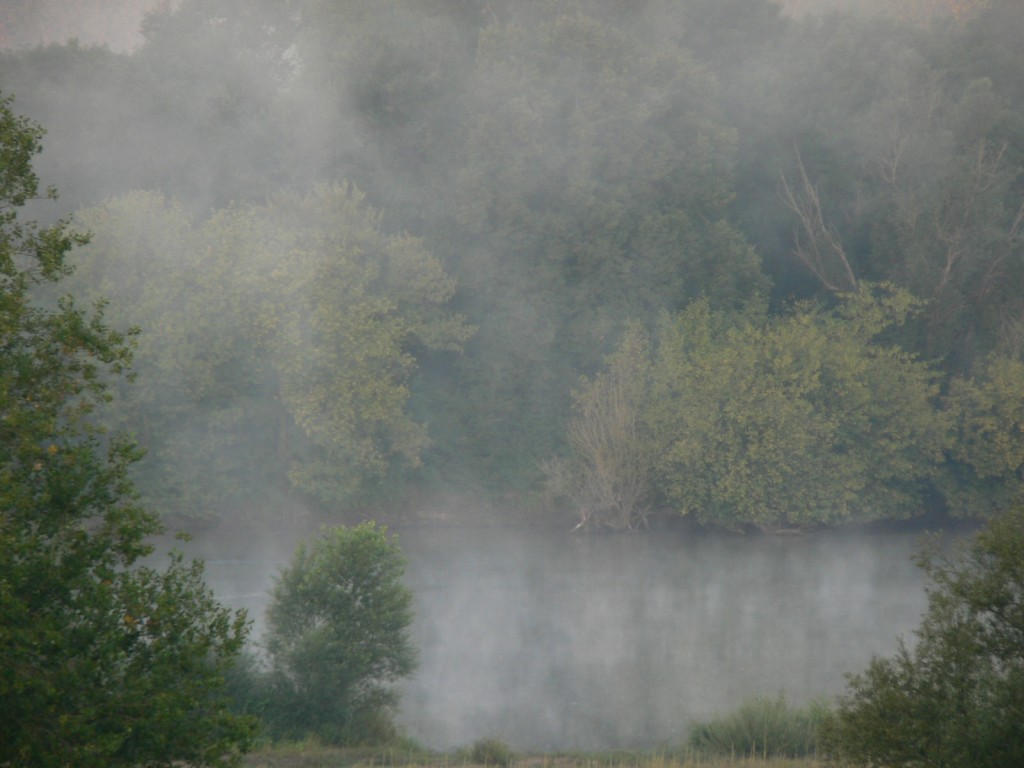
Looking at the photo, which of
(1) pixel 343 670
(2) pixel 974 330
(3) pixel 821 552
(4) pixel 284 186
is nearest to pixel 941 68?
(2) pixel 974 330

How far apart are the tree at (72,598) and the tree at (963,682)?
590cm

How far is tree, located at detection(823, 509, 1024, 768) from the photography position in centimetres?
934

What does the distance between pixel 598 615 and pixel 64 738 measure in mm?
24397

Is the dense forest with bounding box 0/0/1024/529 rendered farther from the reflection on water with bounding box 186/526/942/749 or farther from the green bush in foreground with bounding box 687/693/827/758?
the green bush in foreground with bounding box 687/693/827/758

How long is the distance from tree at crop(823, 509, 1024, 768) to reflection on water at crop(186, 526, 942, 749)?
9.50 meters

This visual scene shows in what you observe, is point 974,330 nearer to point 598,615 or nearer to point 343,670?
point 598,615

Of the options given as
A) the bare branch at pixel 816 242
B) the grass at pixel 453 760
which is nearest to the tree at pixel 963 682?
the grass at pixel 453 760

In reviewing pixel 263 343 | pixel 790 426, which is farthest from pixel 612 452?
pixel 263 343

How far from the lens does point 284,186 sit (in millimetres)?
45625

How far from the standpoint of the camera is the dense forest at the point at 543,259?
39469 millimetres

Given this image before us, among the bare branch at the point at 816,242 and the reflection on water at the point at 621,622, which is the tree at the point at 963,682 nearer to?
the reflection on water at the point at 621,622

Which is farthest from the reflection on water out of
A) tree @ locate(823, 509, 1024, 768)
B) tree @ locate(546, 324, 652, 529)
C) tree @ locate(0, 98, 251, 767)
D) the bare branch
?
the bare branch

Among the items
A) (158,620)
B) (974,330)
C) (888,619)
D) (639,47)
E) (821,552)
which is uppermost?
(639,47)

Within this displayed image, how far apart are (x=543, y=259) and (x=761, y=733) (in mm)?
30267
